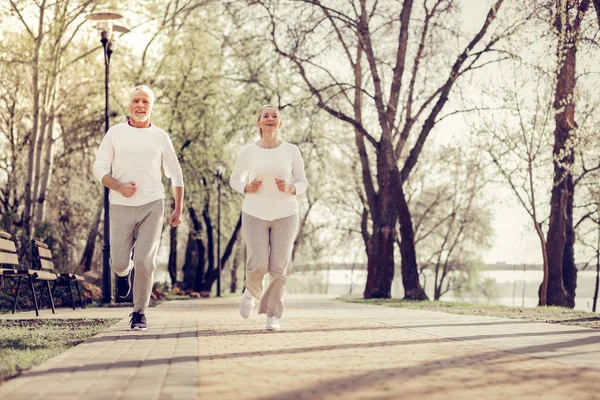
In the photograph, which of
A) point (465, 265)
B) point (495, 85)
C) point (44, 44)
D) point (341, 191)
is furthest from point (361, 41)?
point (465, 265)

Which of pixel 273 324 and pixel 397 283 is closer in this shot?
pixel 273 324

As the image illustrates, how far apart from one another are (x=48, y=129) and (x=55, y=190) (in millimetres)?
9060

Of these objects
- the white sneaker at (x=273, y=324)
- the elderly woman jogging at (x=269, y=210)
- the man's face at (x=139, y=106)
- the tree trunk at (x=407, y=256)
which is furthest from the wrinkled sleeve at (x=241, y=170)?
the tree trunk at (x=407, y=256)

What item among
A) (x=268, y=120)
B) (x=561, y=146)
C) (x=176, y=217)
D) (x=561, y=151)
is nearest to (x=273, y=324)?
(x=176, y=217)

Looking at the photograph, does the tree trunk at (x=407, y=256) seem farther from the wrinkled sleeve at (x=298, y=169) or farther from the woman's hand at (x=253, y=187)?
the woman's hand at (x=253, y=187)

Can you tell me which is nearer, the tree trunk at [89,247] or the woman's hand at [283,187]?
the woman's hand at [283,187]

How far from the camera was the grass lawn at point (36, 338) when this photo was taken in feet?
18.4

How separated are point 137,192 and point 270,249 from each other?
1.59 metres

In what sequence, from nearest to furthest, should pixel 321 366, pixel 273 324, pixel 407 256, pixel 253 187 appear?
pixel 321 366 → pixel 253 187 → pixel 273 324 → pixel 407 256

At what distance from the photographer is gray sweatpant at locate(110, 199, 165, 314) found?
27.0 ft

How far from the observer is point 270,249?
29.5 ft

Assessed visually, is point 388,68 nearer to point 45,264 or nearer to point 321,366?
point 45,264

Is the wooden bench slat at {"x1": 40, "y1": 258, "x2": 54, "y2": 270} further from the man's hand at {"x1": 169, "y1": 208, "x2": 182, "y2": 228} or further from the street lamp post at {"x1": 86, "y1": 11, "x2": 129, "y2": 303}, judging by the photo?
the man's hand at {"x1": 169, "y1": 208, "x2": 182, "y2": 228}

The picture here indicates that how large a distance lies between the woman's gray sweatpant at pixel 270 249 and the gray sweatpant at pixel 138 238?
1.02m
